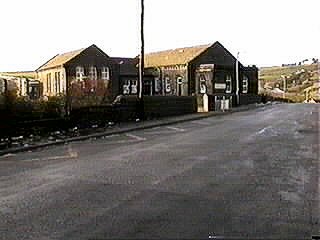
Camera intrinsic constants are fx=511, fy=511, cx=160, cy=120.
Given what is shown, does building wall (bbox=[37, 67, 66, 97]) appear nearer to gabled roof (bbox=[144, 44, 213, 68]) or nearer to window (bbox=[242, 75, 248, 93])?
gabled roof (bbox=[144, 44, 213, 68])

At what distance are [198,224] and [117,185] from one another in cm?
324

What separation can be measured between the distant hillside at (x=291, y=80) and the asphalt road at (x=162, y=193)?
257 feet

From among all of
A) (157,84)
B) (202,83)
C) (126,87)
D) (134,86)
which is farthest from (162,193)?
(157,84)

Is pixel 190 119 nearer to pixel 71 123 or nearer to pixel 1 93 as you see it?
pixel 71 123

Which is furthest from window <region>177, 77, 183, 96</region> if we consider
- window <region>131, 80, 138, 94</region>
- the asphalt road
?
the asphalt road

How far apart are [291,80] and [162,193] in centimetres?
11089

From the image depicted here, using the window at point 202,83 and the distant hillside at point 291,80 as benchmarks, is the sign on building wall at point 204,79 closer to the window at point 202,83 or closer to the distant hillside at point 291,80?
the window at point 202,83

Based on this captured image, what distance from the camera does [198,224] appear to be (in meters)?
6.60

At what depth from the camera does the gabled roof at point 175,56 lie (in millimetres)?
65438

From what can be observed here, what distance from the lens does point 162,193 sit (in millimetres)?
8734

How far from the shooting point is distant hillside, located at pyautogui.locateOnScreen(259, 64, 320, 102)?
323 feet

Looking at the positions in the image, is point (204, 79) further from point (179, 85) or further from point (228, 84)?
point (179, 85)

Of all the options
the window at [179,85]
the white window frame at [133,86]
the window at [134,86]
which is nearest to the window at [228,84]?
the window at [179,85]

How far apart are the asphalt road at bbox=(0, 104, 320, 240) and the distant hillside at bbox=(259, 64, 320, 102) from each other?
78359mm
